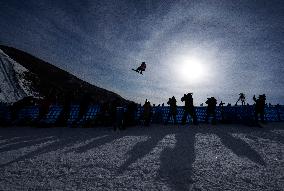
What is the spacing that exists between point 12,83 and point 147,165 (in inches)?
2179

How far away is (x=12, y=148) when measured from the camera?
343 inches

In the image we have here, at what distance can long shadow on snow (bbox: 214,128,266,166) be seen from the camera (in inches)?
263

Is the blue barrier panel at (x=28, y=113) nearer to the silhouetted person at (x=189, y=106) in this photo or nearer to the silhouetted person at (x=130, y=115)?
the silhouetted person at (x=130, y=115)

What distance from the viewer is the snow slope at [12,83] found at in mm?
47053

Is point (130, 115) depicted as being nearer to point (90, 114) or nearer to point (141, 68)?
point (90, 114)

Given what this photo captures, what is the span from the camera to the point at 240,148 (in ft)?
26.0

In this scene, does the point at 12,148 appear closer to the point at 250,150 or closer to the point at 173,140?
the point at 173,140

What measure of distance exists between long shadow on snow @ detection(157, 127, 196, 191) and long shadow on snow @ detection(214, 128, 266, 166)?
1.29 m

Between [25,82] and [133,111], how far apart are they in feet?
175

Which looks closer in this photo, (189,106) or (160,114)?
(189,106)

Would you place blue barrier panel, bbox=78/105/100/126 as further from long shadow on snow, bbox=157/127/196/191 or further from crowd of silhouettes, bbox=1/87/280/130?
long shadow on snow, bbox=157/127/196/191

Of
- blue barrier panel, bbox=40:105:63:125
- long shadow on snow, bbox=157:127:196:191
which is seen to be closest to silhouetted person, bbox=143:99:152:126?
blue barrier panel, bbox=40:105:63:125

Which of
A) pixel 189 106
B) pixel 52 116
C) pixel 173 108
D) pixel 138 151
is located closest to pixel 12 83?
pixel 52 116

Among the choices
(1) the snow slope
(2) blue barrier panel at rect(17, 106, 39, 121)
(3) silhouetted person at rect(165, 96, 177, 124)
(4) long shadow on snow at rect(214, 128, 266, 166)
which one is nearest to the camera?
(4) long shadow on snow at rect(214, 128, 266, 166)
